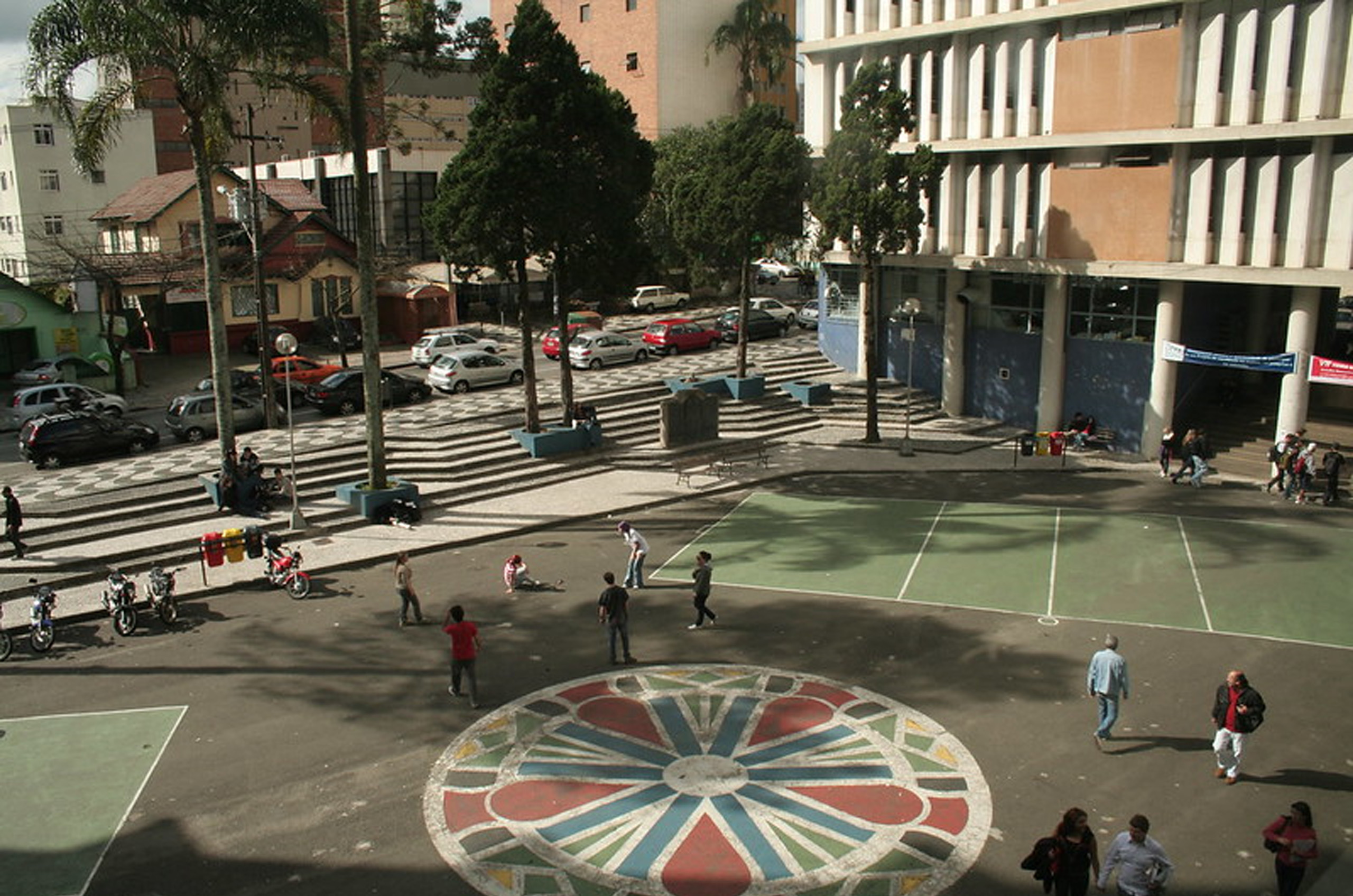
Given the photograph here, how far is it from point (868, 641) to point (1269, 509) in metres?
13.7

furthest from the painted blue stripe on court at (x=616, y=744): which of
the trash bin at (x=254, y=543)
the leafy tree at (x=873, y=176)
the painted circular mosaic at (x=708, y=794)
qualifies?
the leafy tree at (x=873, y=176)

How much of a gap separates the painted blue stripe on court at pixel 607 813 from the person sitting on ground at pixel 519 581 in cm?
771

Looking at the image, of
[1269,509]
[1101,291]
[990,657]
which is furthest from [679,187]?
[990,657]

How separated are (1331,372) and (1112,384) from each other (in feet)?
20.7

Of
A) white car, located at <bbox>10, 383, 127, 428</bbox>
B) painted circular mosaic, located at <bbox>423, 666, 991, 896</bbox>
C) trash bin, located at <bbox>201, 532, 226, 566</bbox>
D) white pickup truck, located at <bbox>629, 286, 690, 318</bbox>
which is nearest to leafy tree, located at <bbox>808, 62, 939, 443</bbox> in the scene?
painted circular mosaic, located at <bbox>423, 666, 991, 896</bbox>

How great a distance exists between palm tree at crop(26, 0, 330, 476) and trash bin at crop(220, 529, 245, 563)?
18.2ft

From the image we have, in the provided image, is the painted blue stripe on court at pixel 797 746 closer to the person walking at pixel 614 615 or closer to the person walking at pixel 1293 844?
the person walking at pixel 614 615

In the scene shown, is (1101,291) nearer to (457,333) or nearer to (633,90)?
(457,333)

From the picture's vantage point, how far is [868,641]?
17.9 metres

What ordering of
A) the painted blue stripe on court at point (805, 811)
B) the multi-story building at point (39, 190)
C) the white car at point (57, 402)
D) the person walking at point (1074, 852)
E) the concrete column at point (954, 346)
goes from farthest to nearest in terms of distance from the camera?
the multi-story building at point (39, 190), the concrete column at point (954, 346), the white car at point (57, 402), the painted blue stripe on court at point (805, 811), the person walking at point (1074, 852)

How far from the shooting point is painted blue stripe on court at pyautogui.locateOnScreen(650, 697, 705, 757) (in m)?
14.4

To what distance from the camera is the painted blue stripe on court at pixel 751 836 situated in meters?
11.7

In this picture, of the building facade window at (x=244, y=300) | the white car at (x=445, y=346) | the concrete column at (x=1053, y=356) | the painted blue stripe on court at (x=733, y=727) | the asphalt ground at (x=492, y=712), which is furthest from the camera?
the building facade window at (x=244, y=300)

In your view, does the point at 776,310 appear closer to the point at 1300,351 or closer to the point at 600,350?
the point at 600,350
